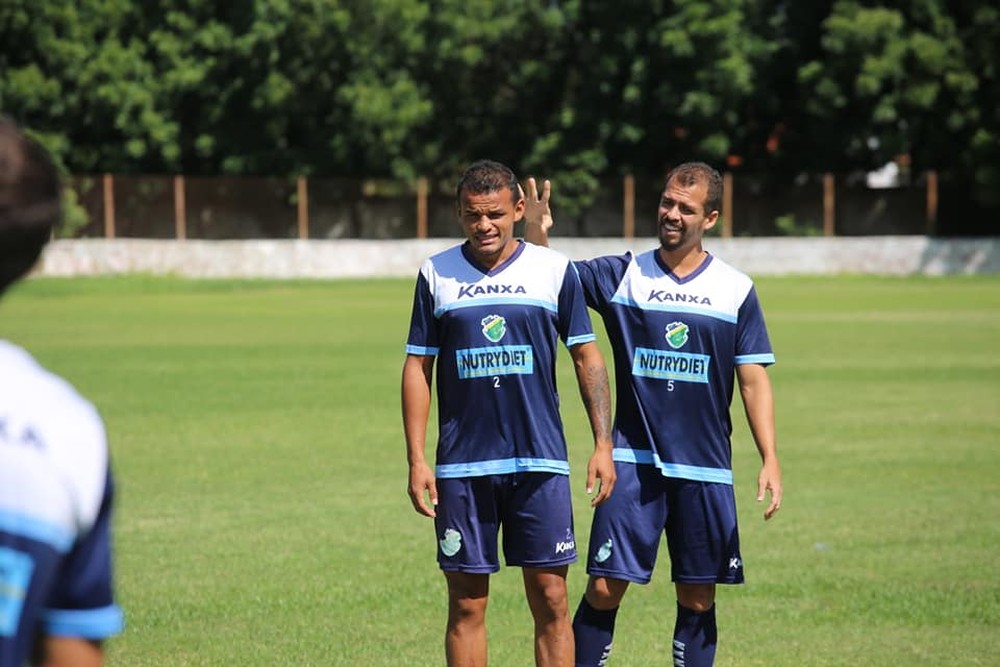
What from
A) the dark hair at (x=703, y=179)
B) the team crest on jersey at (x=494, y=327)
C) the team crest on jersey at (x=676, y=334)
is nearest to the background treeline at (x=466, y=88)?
the dark hair at (x=703, y=179)

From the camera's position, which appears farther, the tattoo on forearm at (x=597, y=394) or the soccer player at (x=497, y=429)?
the tattoo on forearm at (x=597, y=394)

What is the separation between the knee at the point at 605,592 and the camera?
5848 mm

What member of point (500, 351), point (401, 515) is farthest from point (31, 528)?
point (401, 515)

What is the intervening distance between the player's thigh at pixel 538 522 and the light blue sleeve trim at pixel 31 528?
143 inches

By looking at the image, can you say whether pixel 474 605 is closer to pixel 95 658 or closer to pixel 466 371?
pixel 466 371

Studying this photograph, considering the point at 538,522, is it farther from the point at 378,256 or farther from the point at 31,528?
the point at 378,256

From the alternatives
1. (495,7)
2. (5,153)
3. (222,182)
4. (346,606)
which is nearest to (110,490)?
(5,153)

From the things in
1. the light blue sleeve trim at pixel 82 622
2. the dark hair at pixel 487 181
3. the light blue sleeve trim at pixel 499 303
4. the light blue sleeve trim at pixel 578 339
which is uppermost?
the dark hair at pixel 487 181

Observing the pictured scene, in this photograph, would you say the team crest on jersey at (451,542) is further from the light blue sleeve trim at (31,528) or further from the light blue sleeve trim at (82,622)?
the light blue sleeve trim at (31,528)

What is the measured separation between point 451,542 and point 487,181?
142cm

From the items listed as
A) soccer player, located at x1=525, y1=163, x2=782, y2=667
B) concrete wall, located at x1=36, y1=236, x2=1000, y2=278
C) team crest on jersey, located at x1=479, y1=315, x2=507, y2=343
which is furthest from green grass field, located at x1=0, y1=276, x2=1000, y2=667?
concrete wall, located at x1=36, y1=236, x2=1000, y2=278

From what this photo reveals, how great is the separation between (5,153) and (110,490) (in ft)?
1.75

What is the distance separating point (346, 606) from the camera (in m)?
7.64

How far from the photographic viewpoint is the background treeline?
4553cm
